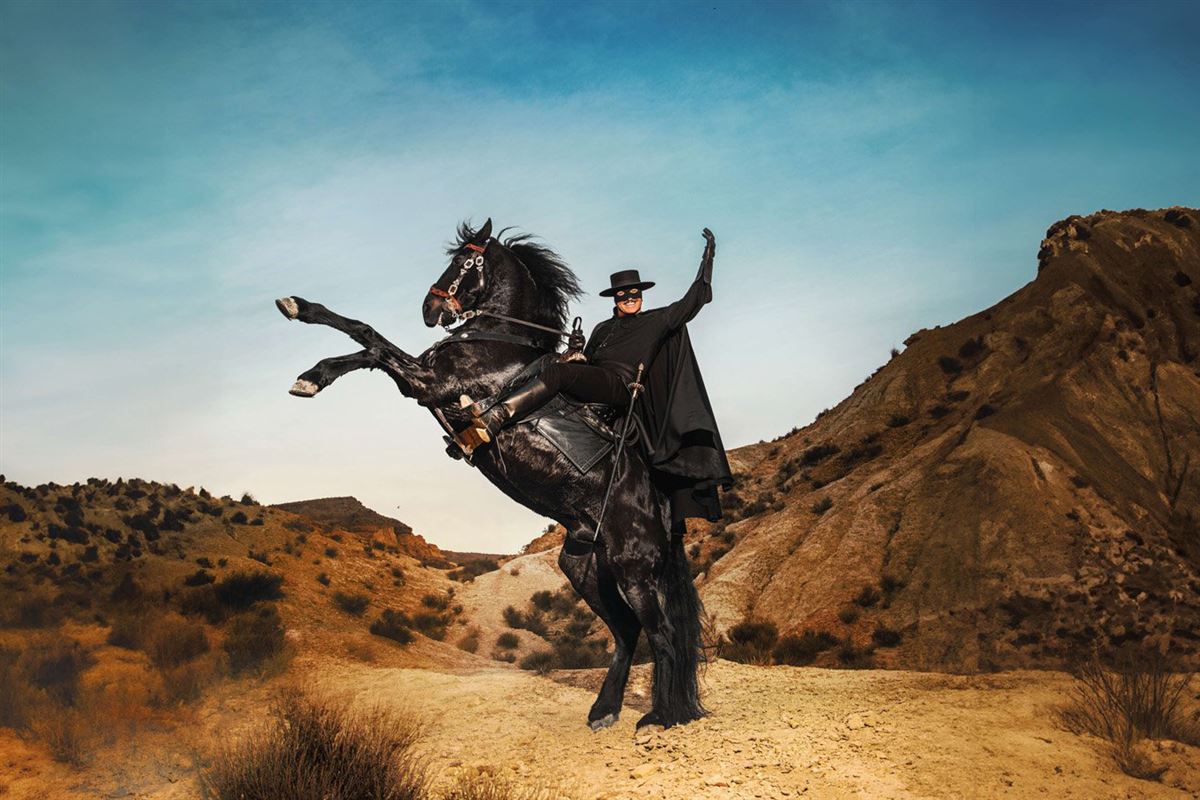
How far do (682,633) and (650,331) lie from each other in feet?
10.1

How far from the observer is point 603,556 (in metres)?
9.66

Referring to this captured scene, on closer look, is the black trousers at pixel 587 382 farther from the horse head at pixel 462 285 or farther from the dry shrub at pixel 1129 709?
the dry shrub at pixel 1129 709

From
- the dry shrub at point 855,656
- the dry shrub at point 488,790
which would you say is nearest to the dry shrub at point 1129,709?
the dry shrub at point 488,790

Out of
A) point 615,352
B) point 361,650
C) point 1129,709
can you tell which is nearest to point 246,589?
point 361,650

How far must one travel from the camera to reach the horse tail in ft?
31.6

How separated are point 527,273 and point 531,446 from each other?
6.20 ft

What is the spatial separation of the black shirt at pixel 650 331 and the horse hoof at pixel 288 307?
112 inches

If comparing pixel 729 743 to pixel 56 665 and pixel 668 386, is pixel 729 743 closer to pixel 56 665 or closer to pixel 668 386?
pixel 668 386

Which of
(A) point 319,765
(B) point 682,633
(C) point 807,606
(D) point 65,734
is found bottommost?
(D) point 65,734

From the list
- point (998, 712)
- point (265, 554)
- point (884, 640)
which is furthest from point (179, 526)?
point (998, 712)

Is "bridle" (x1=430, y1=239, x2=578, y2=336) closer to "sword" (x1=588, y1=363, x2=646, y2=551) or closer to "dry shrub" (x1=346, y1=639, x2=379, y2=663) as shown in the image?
"sword" (x1=588, y1=363, x2=646, y2=551)

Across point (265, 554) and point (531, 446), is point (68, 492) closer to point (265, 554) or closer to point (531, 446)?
point (265, 554)

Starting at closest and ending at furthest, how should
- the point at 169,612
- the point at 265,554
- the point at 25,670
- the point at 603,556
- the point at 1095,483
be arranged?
1. the point at 603,556
2. the point at 25,670
3. the point at 169,612
4. the point at 1095,483
5. the point at 265,554

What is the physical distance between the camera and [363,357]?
334 inches
